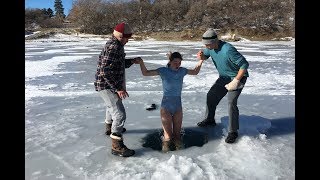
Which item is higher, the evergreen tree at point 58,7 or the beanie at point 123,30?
the evergreen tree at point 58,7

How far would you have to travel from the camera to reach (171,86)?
4.64 m

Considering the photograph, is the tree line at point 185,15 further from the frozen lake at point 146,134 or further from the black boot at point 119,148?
the black boot at point 119,148

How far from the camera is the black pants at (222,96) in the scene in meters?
4.67

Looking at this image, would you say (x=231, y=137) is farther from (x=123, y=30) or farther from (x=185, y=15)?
(x=185, y=15)

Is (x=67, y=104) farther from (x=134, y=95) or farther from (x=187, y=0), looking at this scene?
(x=187, y=0)

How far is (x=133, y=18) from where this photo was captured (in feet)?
160

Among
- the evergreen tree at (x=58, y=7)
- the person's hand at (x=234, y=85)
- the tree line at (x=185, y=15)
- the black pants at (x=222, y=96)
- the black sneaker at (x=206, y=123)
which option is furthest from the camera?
the evergreen tree at (x=58, y=7)

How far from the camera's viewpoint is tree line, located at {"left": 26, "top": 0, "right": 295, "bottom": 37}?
42.1m

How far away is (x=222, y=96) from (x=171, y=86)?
1.14 metres

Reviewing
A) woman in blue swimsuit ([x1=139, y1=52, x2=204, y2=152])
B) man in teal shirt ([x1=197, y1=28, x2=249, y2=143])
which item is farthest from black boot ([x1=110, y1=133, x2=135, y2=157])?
man in teal shirt ([x1=197, y1=28, x2=249, y2=143])

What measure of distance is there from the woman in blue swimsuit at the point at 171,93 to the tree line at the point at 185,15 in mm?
34891

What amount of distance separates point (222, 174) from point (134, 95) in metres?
4.36

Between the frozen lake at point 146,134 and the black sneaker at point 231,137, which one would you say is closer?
the frozen lake at point 146,134

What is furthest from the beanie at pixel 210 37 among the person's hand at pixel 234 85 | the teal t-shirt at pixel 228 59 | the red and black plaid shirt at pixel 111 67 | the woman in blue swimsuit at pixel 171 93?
the red and black plaid shirt at pixel 111 67
